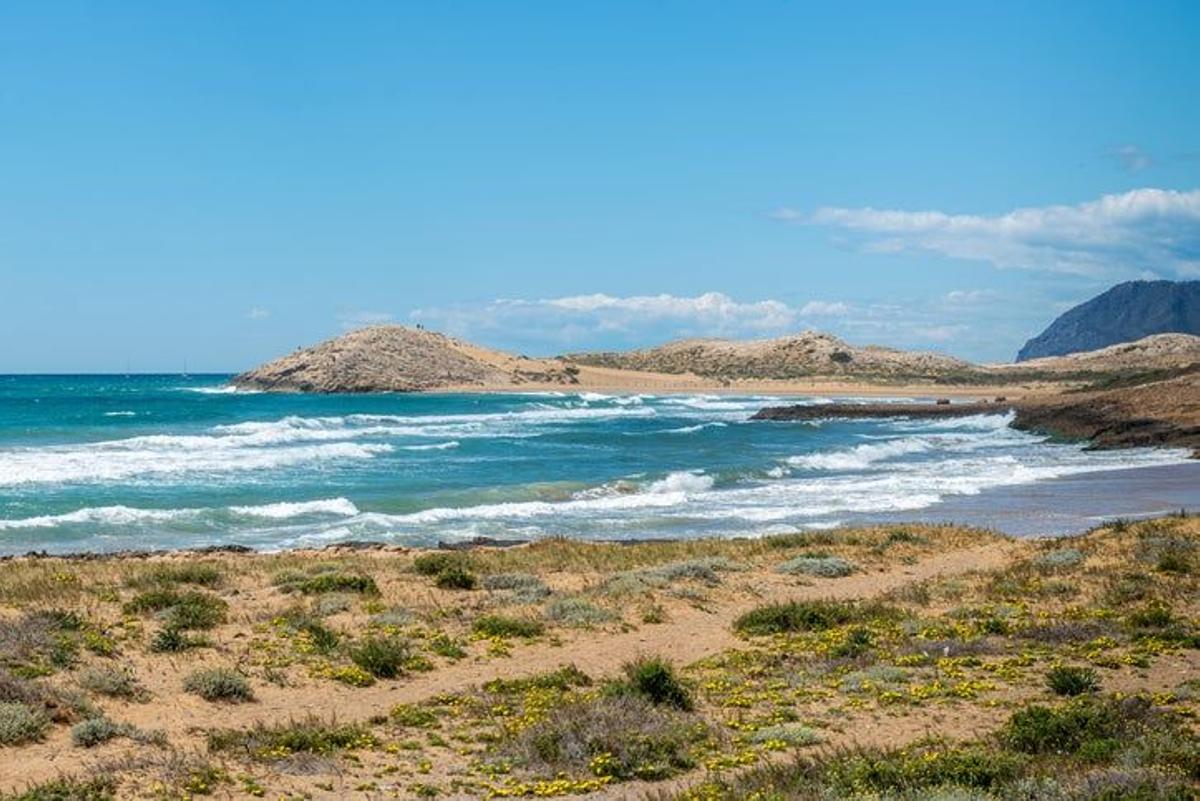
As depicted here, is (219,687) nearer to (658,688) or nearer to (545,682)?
(545,682)

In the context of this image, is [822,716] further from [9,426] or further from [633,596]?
[9,426]

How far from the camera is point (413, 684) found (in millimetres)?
12742

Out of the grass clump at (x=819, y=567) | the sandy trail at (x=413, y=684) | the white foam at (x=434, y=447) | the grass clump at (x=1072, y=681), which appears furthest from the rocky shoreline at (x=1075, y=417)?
the grass clump at (x=1072, y=681)

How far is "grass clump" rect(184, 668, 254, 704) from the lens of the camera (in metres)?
11.8

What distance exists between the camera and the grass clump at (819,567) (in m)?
19.7

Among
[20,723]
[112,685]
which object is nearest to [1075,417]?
[112,685]

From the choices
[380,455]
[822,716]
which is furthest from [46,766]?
[380,455]

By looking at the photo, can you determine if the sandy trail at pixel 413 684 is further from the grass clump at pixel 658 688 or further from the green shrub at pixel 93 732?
the grass clump at pixel 658 688

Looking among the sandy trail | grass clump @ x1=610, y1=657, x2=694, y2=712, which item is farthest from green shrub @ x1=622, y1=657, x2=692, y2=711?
the sandy trail

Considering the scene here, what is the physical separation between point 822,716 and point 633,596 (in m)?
7.01

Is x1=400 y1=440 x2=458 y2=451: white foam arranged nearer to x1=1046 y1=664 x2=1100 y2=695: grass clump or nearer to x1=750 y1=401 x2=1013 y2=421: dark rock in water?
x1=750 y1=401 x2=1013 y2=421: dark rock in water

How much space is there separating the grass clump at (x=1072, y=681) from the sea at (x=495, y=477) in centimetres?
1655

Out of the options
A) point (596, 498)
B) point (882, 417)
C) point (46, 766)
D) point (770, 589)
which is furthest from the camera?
point (882, 417)

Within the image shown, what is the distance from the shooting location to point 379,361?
13375 cm
